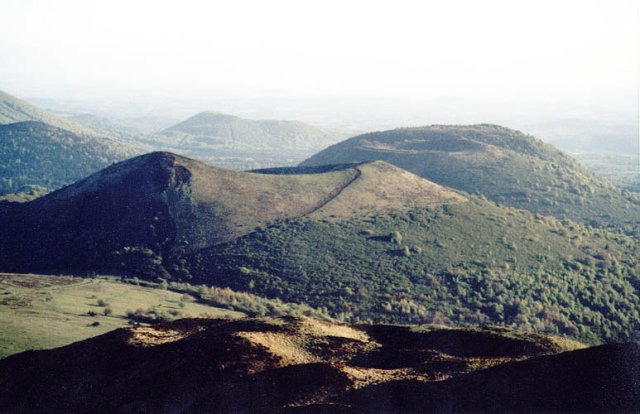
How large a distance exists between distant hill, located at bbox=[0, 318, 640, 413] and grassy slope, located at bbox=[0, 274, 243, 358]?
14138 millimetres

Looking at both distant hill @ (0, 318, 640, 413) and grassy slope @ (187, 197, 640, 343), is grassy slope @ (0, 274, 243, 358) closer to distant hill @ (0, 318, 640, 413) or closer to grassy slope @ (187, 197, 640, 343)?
grassy slope @ (187, 197, 640, 343)

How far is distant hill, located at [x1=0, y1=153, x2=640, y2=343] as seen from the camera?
7412 cm

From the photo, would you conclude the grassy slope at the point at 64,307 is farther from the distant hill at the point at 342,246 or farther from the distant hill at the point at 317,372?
the distant hill at the point at 317,372

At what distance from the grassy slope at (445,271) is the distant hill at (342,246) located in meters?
0.27

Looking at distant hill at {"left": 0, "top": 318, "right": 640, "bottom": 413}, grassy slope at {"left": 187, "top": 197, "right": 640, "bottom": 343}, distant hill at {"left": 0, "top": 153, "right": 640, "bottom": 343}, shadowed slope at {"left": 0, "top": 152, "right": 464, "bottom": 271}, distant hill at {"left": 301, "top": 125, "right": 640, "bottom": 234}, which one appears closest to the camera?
distant hill at {"left": 0, "top": 318, "right": 640, "bottom": 413}

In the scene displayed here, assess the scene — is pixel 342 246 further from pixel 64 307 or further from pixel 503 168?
pixel 503 168

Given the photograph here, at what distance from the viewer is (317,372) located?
83.0ft

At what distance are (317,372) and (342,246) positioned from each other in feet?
203

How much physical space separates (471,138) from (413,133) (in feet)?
71.7

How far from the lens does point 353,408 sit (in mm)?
21797

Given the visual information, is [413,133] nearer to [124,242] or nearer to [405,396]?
[124,242]

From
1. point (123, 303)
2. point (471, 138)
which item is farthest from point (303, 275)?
point (471, 138)

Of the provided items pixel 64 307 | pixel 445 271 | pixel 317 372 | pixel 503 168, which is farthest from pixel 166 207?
pixel 503 168

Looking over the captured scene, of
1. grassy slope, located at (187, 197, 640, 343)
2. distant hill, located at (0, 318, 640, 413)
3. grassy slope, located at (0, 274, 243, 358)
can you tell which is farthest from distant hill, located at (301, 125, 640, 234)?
distant hill, located at (0, 318, 640, 413)
